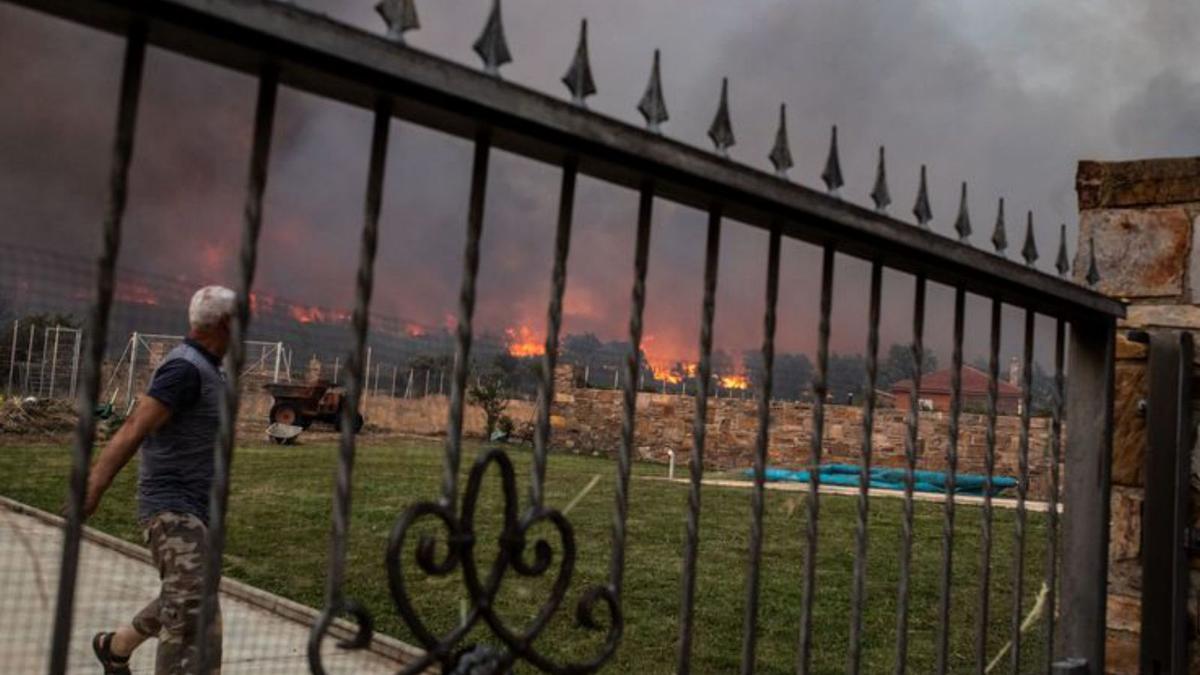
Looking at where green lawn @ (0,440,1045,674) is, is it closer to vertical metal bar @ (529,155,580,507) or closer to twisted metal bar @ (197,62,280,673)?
vertical metal bar @ (529,155,580,507)

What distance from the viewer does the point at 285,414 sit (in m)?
22.9

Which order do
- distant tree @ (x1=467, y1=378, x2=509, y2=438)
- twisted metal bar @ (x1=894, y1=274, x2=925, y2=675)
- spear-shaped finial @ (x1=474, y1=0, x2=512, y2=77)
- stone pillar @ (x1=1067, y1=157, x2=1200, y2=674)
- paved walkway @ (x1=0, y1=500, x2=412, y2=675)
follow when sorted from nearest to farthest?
spear-shaped finial @ (x1=474, y1=0, x2=512, y2=77), twisted metal bar @ (x1=894, y1=274, x2=925, y2=675), stone pillar @ (x1=1067, y1=157, x2=1200, y2=674), paved walkway @ (x1=0, y1=500, x2=412, y2=675), distant tree @ (x1=467, y1=378, x2=509, y2=438)

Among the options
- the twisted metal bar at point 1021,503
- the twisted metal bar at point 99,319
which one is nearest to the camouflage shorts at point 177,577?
the twisted metal bar at point 1021,503

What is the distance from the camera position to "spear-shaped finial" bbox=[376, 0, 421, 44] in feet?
4.22

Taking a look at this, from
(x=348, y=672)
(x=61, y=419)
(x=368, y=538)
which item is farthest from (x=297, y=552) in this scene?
(x=61, y=419)

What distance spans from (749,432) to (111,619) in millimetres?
19407

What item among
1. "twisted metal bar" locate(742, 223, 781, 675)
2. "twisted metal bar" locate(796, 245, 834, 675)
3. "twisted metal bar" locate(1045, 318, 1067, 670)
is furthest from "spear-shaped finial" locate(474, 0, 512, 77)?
"twisted metal bar" locate(1045, 318, 1067, 670)

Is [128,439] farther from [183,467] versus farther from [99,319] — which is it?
[99,319]

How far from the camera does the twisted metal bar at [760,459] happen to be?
181 centimetres

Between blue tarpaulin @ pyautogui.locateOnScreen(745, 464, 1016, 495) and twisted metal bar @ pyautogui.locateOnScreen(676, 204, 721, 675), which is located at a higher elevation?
twisted metal bar @ pyautogui.locateOnScreen(676, 204, 721, 675)

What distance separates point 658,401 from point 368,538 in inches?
664

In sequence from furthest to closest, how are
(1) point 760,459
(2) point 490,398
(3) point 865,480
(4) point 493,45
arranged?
1. (2) point 490,398
2. (3) point 865,480
3. (1) point 760,459
4. (4) point 493,45

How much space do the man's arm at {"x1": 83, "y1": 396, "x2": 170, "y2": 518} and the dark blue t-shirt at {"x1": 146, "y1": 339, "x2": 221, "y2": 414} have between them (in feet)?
0.08

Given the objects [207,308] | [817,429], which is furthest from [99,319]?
[207,308]
